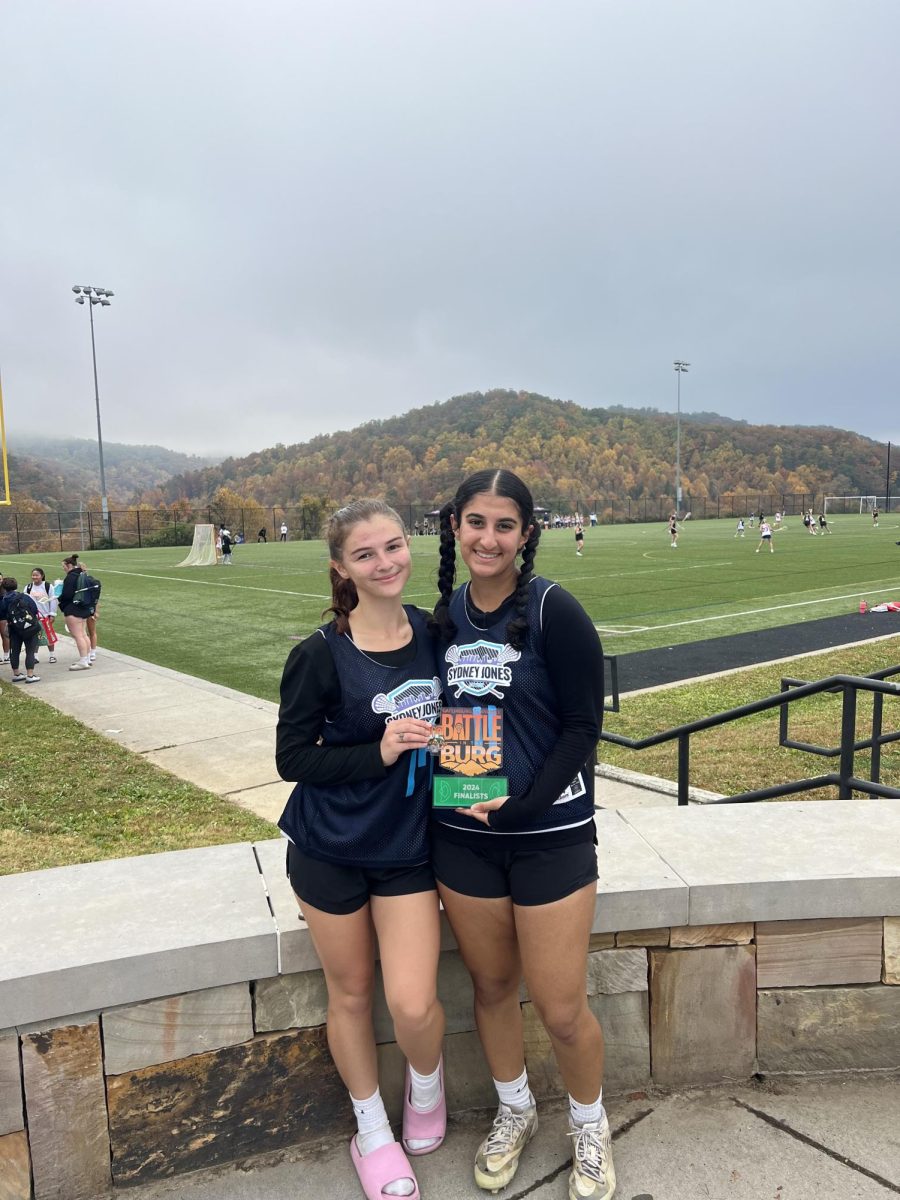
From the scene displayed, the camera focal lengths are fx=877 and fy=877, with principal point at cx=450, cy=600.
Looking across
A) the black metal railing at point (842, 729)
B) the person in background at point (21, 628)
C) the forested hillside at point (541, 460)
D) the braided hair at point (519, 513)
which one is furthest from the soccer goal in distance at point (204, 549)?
the forested hillside at point (541, 460)

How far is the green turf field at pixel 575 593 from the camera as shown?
47.1 ft

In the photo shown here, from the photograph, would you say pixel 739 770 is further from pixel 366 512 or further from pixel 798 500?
pixel 798 500

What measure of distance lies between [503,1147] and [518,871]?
29.2 inches

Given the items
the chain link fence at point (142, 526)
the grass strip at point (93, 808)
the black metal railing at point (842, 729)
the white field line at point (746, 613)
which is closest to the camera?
the black metal railing at point (842, 729)

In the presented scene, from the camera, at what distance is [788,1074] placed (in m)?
2.57

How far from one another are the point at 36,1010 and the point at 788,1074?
2.07 metres

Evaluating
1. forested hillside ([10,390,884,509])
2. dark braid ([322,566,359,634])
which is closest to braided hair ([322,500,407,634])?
dark braid ([322,566,359,634])

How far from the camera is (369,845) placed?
7.13 feet

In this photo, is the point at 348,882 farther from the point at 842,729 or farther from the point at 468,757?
the point at 842,729

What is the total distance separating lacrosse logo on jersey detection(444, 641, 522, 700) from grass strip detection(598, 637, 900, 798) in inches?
187

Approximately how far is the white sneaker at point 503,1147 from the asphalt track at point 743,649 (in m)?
8.20

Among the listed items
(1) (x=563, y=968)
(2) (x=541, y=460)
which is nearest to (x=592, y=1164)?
(1) (x=563, y=968)

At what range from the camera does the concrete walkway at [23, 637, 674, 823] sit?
6633 mm

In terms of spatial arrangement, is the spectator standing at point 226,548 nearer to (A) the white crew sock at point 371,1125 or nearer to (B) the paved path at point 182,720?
(B) the paved path at point 182,720
